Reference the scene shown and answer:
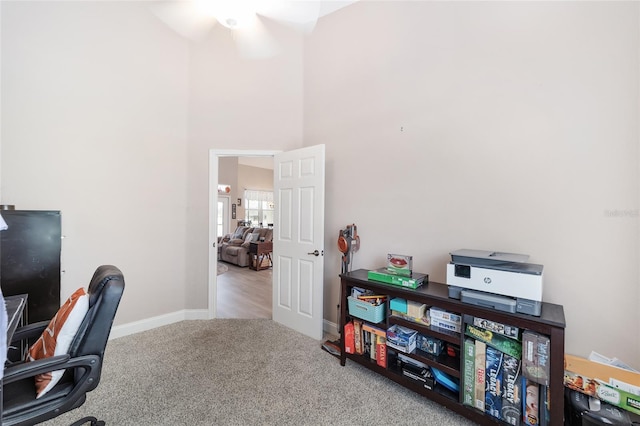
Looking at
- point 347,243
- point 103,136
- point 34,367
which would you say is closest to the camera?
point 34,367

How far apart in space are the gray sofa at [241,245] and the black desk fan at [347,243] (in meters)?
3.83

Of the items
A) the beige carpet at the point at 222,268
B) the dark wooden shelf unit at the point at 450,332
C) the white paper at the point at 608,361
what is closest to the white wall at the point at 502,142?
the white paper at the point at 608,361

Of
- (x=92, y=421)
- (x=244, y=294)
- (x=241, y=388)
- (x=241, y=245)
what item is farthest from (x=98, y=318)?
(x=241, y=245)

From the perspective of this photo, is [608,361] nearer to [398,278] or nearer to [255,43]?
[398,278]

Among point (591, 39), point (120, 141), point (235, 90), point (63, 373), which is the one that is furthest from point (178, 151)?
point (591, 39)

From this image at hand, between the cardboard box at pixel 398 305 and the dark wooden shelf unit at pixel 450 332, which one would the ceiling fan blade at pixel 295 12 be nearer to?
the dark wooden shelf unit at pixel 450 332

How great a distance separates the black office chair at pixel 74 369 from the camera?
3.62 ft

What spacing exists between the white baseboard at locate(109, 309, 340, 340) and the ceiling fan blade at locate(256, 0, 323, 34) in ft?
11.5

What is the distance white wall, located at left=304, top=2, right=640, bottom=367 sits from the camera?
1.59 m

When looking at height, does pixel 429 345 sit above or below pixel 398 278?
below

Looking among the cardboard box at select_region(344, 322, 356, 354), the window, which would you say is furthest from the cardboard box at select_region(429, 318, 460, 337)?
the window

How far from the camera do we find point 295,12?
10.0ft

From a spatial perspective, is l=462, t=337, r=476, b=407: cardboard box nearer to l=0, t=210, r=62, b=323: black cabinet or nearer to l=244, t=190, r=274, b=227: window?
l=0, t=210, r=62, b=323: black cabinet

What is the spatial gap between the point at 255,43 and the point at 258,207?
22.7 ft
